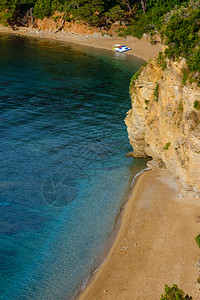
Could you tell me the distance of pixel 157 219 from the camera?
101ft

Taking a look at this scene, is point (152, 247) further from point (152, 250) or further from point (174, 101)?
point (174, 101)

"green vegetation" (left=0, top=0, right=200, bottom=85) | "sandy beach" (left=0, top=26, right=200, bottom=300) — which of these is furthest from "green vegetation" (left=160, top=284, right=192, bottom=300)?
"green vegetation" (left=0, top=0, right=200, bottom=85)

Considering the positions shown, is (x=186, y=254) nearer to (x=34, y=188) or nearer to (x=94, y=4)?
(x=34, y=188)

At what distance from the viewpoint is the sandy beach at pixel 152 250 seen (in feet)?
80.6

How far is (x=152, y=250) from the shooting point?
2753 cm

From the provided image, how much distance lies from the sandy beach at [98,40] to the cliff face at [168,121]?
61.9 meters

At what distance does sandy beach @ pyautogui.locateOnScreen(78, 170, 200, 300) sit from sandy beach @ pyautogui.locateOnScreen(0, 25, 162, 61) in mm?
70868

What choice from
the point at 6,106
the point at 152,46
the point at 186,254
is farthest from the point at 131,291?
the point at 152,46

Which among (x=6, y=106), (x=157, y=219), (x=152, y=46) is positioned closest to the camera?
(x=157, y=219)

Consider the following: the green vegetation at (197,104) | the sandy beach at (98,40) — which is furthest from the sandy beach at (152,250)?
the sandy beach at (98,40)

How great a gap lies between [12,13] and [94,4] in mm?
33880

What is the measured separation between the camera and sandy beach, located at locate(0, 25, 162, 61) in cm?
10206

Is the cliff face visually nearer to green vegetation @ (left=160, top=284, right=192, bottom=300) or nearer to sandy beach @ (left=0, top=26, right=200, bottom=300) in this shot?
sandy beach @ (left=0, top=26, right=200, bottom=300)

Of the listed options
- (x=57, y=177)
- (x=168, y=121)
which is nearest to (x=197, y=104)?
(x=168, y=121)
